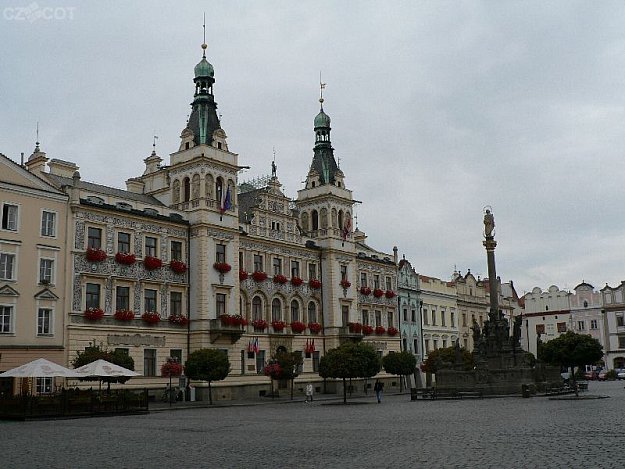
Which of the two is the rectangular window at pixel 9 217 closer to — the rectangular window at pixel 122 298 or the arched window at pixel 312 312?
the rectangular window at pixel 122 298

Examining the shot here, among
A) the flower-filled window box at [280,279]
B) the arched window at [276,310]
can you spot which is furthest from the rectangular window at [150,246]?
the arched window at [276,310]

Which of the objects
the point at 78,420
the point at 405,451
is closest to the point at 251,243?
the point at 78,420

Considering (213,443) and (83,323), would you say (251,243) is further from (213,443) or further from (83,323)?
(213,443)

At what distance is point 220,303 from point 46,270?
14.0m

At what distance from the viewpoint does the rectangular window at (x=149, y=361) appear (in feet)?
167

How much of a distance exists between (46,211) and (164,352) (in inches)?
504

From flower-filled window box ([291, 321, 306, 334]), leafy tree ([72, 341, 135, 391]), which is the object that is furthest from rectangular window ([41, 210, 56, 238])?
flower-filled window box ([291, 321, 306, 334])

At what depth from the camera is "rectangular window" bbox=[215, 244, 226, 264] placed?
56250 millimetres

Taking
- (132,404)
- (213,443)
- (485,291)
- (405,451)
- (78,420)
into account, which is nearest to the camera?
(405,451)

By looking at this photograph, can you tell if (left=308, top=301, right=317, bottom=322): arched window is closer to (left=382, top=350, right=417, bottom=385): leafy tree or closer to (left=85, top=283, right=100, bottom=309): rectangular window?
(left=382, top=350, right=417, bottom=385): leafy tree

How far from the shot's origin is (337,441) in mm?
21234

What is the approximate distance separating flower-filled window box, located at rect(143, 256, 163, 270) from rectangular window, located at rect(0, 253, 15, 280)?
9.45 m

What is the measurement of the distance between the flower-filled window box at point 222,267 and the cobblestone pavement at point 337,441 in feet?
76.4

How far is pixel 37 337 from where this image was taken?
4472cm
